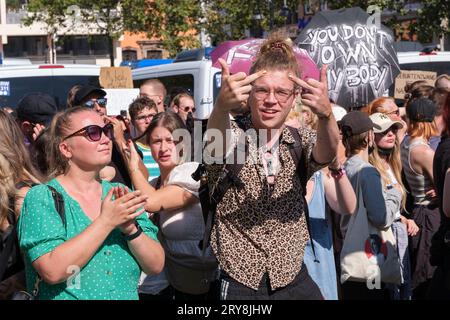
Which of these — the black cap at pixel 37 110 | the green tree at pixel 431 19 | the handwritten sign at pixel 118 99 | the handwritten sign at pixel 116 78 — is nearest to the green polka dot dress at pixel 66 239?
the black cap at pixel 37 110

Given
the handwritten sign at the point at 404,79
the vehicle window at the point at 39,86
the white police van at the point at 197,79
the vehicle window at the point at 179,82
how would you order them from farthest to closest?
the vehicle window at the point at 179,82 → the vehicle window at the point at 39,86 → the white police van at the point at 197,79 → the handwritten sign at the point at 404,79

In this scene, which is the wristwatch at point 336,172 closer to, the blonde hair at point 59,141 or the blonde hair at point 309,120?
the blonde hair at point 309,120

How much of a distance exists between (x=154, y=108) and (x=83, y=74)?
189 inches

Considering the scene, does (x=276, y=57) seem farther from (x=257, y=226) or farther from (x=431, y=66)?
(x=431, y=66)

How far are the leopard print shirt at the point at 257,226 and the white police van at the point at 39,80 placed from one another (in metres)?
7.77

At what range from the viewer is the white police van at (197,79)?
37.1 feet

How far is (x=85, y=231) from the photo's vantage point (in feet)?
11.8

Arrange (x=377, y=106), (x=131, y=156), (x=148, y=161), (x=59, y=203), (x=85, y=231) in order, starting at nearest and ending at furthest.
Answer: (x=85, y=231) → (x=59, y=203) → (x=131, y=156) → (x=148, y=161) → (x=377, y=106)

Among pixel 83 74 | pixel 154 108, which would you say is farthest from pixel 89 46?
pixel 154 108

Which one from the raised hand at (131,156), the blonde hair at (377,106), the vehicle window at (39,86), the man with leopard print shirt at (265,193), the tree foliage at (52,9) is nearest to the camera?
the man with leopard print shirt at (265,193)

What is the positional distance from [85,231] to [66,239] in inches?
4.9

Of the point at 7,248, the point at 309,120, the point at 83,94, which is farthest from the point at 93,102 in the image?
the point at 7,248

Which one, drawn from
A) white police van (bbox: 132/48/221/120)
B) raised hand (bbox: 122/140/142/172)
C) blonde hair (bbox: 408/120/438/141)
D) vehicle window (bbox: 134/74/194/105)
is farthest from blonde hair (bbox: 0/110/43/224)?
vehicle window (bbox: 134/74/194/105)
